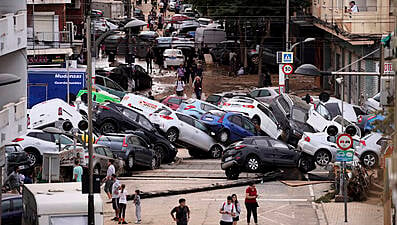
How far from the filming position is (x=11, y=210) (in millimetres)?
28453

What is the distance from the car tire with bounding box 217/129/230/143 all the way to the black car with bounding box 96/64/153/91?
1830 cm

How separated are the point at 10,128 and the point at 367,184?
10.6 meters

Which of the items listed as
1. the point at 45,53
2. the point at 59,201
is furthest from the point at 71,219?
the point at 45,53

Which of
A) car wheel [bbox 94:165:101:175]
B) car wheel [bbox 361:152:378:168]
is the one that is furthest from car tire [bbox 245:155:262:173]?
car wheel [bbox 94:165:101:175]

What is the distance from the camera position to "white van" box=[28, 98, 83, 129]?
130 feet

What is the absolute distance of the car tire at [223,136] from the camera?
42.3 metres

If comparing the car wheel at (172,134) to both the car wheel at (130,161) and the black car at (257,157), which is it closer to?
the car wheel at (130,161)

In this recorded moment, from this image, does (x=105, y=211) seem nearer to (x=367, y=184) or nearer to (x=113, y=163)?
(x=113, y=163)

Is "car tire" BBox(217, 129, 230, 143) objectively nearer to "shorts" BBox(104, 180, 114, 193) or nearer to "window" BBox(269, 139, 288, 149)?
"window" BBox(269, 139, 288, 149)

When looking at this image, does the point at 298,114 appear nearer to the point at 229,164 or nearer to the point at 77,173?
the point at 229,164

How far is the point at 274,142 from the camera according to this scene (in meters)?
36.7

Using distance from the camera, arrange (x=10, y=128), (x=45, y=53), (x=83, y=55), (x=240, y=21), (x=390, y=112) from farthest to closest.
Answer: (x=240, y=21) < (x=83, y=55) < (x=45, y=53) < (x=10, y=128) < (x=390, y=112)

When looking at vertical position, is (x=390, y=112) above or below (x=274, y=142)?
above

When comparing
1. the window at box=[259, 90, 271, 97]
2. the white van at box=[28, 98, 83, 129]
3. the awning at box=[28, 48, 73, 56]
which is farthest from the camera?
the awning at box=[28, 48, 73, 56]
